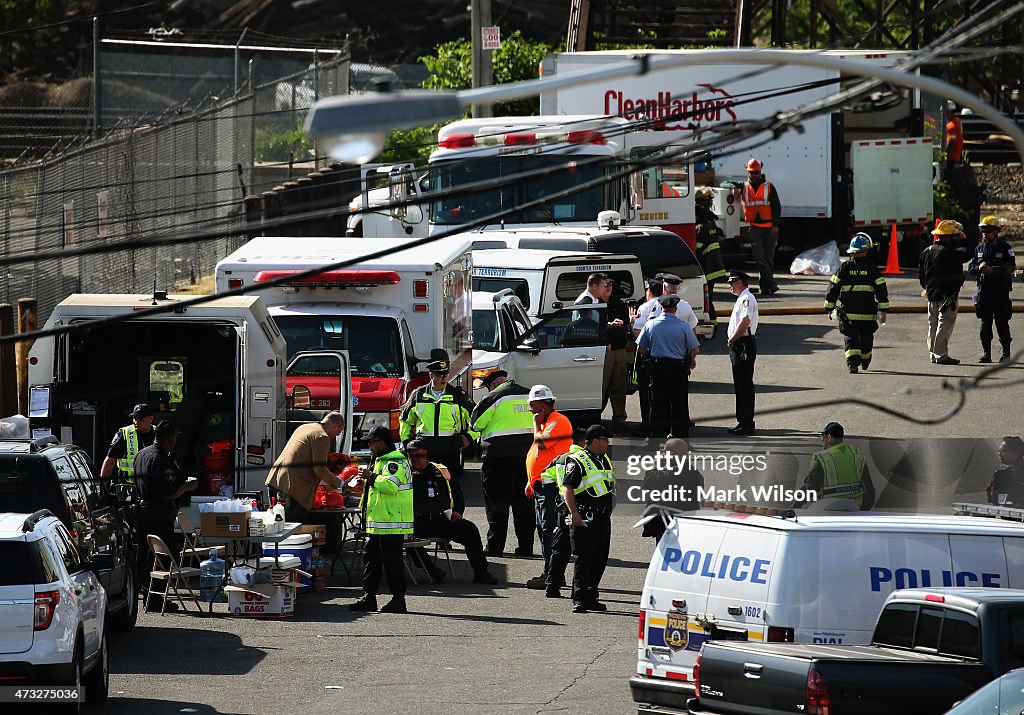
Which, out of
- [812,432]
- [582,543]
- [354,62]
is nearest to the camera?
[582,543]

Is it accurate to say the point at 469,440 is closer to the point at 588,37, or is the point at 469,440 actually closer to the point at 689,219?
the point at 689,219

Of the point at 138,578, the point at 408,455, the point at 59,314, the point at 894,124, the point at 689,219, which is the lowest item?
the point at 138,578

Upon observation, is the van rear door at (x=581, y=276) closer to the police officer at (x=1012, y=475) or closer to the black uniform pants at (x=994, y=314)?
the black uniform pants at (x=994, y=314)

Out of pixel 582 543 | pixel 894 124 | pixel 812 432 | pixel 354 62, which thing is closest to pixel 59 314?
pixel 582 543

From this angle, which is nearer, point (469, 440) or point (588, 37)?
point (469, 440)

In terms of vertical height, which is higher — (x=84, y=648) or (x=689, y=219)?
(x=689, y=219)

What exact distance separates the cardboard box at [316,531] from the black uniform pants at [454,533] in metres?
0.86

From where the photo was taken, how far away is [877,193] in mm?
30578

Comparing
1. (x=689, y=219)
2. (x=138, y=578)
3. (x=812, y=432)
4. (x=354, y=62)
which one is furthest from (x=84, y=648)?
(x=354, y=62)

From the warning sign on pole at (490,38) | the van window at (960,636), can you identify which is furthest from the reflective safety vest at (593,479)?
the warning sign on pole at (490,38)

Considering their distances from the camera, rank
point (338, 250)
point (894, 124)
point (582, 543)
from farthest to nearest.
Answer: point (894, 124) < point (338, 250) < point (582, 543)

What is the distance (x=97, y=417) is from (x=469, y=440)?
11.9 feet

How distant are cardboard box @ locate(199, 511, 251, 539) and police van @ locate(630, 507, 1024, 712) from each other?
4633mm

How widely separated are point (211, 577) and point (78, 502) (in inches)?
86.0
